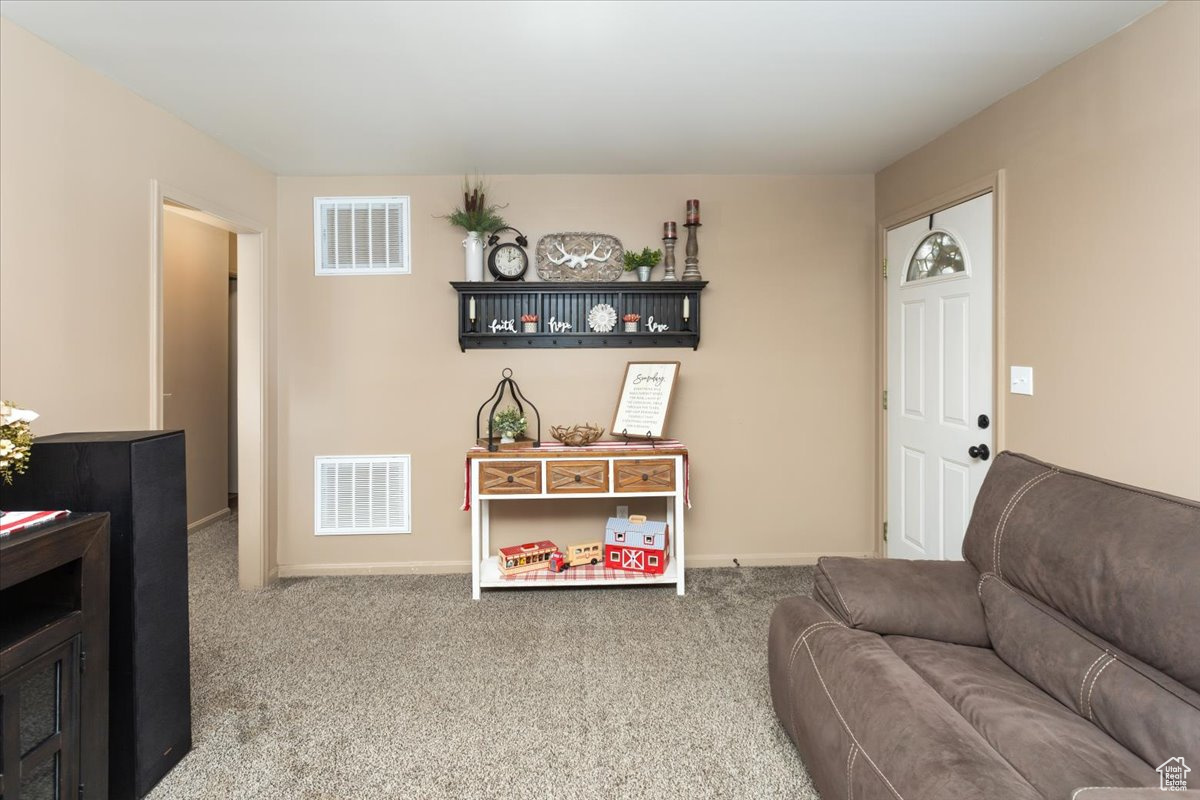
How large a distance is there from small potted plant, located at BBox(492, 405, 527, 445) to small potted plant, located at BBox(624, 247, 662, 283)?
44.0 inches

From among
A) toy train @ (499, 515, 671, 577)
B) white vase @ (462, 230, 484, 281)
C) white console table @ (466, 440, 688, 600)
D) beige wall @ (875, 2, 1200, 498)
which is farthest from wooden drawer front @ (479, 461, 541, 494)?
beige wall @ (875, 2, 1200, 498)

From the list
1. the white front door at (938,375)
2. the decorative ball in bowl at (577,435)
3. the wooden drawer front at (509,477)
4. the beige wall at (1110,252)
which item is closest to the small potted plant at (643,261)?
the decorative ball in bowl at (577,435)

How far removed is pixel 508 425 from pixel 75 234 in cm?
202

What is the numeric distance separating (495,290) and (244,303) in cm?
145

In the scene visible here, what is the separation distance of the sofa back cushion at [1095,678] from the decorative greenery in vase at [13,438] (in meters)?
2.69

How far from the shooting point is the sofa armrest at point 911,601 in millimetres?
1762

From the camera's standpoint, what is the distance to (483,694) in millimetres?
2256

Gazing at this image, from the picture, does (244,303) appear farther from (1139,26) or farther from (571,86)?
(1139,26)

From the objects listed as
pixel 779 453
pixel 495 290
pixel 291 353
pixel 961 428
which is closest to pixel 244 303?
pixel 291 353

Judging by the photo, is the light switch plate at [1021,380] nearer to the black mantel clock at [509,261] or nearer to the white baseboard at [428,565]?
the white baseboard at [428,565]

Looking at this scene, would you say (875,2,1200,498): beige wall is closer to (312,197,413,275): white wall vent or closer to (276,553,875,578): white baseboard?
(276,553,875,578): white baseboard


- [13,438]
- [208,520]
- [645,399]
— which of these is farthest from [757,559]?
[208,520]

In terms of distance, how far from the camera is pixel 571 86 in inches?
95.3

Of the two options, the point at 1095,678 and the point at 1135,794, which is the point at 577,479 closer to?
the point at 1095,678
